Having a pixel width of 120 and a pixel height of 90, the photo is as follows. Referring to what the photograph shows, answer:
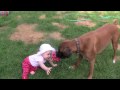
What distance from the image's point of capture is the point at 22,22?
9.57m

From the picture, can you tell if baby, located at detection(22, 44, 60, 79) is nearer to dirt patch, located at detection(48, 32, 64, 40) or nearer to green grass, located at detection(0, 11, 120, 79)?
green grass, located at detection(0, 11, 120, 79)

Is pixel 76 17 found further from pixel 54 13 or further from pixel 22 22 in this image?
pixel 22 22

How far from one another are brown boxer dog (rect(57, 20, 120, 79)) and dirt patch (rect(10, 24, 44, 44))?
76.9 inches

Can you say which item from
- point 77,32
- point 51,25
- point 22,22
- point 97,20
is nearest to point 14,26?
point 22,22

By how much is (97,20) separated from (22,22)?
2.65m

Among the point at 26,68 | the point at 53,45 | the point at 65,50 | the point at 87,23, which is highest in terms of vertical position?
the point at 65,50

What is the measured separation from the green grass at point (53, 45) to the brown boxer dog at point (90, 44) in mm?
270

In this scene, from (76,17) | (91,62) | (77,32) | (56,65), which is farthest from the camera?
(76,17)

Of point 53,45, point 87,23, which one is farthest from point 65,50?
point 87,23

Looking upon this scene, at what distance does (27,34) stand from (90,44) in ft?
9.95

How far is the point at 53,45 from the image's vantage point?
795 cm

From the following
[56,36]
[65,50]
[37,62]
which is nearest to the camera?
[65,50]

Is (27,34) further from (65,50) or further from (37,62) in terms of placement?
(65,50)

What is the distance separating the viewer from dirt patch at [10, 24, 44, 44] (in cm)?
830
